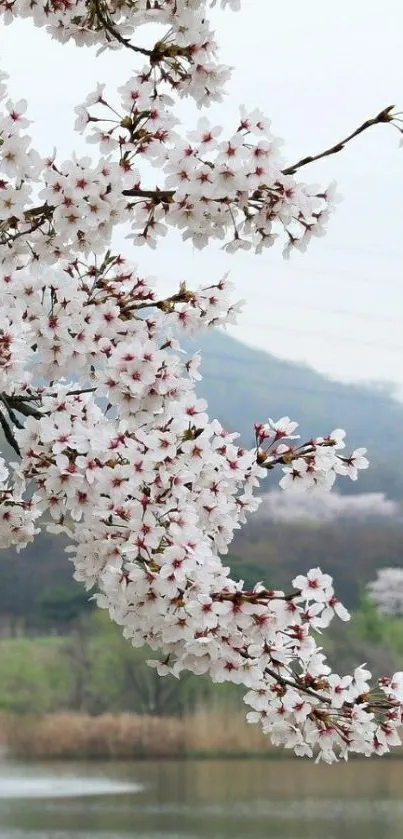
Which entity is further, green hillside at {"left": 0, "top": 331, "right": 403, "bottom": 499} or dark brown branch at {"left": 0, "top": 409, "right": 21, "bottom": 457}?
green hillside at {"left": 0, "top": 331, "right": 403, "bottom": 499}

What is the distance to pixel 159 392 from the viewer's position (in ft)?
4.55

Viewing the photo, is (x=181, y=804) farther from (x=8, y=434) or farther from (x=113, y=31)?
(x=113, y=31)

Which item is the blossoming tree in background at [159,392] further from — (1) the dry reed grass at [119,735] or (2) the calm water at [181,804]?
(2) the calm water at [181,804]

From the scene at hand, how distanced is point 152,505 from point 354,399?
5795mm

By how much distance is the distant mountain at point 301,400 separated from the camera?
6.90 m

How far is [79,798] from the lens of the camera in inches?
223

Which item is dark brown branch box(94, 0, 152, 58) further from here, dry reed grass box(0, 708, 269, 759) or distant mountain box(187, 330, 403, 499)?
distant mountain box(187, 330, 403, 499)

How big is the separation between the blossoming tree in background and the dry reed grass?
3911 mm

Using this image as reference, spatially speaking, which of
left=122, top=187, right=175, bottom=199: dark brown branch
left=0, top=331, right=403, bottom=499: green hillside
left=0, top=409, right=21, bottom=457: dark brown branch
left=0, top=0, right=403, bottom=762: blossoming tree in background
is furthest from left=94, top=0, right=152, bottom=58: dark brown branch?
left=0, top=331, right=403, bottom=499: green hillside

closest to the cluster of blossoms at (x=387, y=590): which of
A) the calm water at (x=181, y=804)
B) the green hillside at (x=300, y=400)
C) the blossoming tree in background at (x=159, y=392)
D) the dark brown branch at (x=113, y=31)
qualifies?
the calm water at (x=181, y=804)

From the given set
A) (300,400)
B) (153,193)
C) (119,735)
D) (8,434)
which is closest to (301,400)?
(300,400)

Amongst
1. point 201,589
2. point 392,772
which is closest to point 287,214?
point 201,589

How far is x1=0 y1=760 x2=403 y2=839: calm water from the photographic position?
5.45 meters

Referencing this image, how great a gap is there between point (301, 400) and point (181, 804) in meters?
2.64
